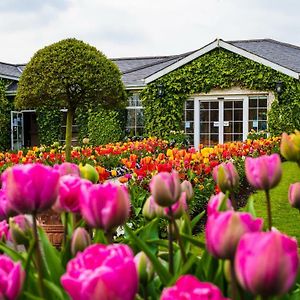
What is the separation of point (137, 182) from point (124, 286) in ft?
18.1

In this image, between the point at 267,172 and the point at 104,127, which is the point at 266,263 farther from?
the point at 104,127

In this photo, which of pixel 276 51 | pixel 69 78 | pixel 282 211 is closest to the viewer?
pixel 282 211

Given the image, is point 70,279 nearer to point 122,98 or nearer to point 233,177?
point 233,177

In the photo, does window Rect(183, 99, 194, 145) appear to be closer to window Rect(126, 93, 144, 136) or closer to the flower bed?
window Rect(126, 93, 144, 136)

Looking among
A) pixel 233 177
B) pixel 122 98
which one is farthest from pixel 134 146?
pixel 233 177

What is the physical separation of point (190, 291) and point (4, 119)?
21.6 m

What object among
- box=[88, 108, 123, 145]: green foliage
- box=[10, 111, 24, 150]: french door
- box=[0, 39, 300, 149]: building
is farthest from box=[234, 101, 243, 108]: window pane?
box=[10, 111, 24, 150]: french door

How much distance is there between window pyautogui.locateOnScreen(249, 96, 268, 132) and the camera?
19.6 metres

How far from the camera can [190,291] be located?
0.78m

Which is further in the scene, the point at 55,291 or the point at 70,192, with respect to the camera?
the point at 70,192

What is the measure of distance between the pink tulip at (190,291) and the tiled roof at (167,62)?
61.3 ft

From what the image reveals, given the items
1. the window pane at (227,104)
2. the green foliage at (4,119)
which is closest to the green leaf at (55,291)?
the window pane at (227,104)

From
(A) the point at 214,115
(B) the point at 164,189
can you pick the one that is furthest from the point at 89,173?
(A) the point at 214,115

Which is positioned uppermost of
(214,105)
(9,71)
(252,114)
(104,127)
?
(9,71)
